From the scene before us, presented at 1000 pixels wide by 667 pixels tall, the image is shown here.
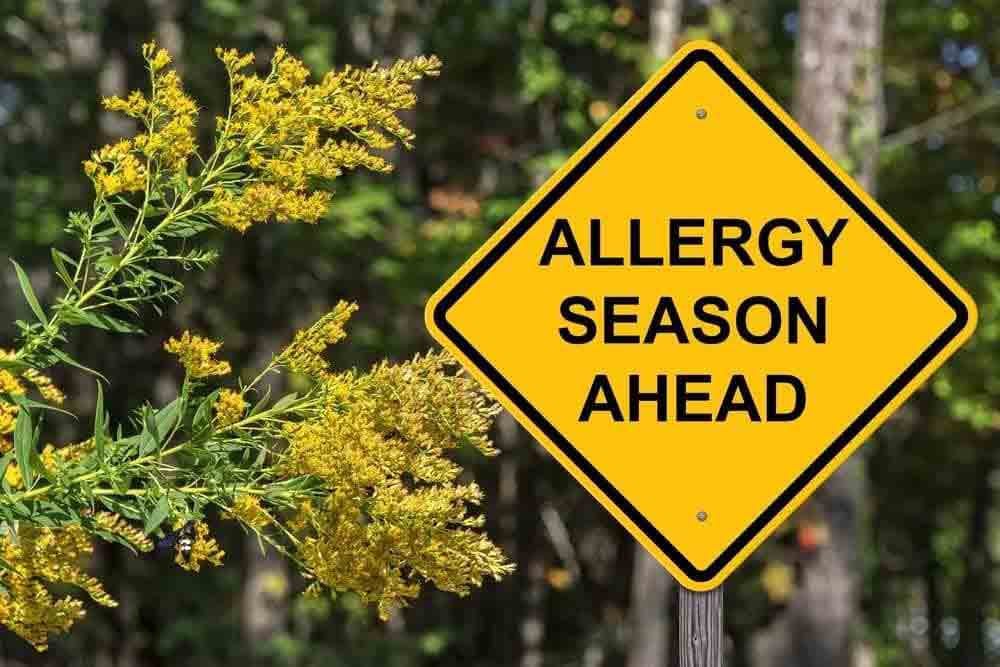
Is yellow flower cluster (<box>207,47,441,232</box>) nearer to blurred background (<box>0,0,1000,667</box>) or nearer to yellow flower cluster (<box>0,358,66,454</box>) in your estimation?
yellow flower cluster (<box>0,358,66,454</box>)

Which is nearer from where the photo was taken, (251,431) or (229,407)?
(229,407)

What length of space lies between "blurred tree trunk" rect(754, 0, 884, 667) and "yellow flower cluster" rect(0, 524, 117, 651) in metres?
9.47

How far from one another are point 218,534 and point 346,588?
30731 millimetres

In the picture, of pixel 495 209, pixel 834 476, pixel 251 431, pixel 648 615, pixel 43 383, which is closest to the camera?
pixel 251 431

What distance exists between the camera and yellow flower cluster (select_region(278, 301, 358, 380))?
15.0 ft

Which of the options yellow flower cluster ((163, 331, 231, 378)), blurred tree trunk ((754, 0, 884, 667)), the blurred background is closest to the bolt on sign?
yellow flower cluster ((163, 331, 231, 378))

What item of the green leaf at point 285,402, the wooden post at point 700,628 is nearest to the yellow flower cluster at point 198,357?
the green leaf at point 285,402

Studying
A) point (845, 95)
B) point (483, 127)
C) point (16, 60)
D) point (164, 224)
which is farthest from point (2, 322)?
point (164, 224)

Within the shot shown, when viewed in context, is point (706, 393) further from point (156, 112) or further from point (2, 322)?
point (2, 322)

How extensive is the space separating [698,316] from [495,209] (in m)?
14.5

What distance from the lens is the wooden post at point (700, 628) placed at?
4250 millimetres

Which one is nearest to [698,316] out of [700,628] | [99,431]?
[700,628]

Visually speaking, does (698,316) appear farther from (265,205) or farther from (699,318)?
(265,205)

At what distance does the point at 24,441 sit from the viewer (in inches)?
170
